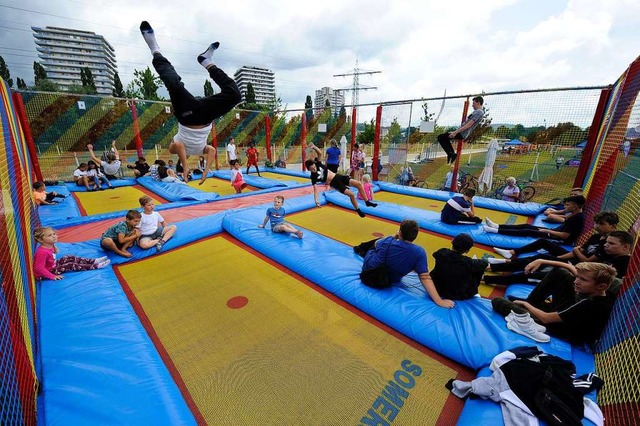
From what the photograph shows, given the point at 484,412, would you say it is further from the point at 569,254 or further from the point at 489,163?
the point at 489,163

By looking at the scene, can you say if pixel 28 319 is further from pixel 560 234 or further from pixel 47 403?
pixel 560 234

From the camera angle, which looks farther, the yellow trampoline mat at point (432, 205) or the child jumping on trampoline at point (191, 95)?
the yellow trampoline mat at point (432, 205)

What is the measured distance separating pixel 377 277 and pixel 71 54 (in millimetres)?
106545

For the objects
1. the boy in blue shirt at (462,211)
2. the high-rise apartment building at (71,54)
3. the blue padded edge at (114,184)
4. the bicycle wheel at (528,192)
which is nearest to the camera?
the boy in blue shirt at (462,211)

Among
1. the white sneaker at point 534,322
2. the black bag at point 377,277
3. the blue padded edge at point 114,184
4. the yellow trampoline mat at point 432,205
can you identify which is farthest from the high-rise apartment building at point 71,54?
the white sneaker at point 534,322

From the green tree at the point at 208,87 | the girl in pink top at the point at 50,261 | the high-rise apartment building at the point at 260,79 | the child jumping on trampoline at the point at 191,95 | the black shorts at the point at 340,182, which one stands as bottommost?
the girl in pink top at the point at 50,261

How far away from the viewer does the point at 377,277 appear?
278 cm

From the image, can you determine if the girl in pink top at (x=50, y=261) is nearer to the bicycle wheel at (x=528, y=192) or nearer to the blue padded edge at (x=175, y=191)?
the blue padded edge at (x=175, y=191)

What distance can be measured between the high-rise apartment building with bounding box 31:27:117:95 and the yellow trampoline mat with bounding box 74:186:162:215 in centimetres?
8412

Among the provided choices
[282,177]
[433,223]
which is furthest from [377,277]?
[282,177]

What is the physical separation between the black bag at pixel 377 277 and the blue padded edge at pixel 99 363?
1.76 meters

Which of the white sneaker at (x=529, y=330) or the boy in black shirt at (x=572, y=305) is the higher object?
the boy in black shirt at (x=572, y=305)

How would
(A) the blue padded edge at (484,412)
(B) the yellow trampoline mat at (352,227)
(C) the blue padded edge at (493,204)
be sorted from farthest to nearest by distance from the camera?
(C) the blue padded edge at (493,204)
(B) the yellow trampoline mat at (352,227)
(A) the blue padded edge at (484,412)

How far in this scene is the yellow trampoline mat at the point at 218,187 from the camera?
8.01m
